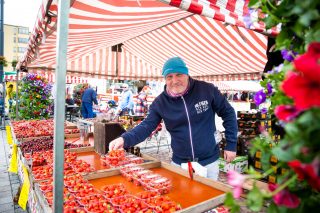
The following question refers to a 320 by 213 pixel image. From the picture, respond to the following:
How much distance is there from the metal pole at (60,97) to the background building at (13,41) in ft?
256

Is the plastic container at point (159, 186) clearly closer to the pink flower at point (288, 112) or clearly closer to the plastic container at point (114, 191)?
the plastic container at point (114, 191)

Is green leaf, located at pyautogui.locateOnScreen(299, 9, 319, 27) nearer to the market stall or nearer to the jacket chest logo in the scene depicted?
the market stall

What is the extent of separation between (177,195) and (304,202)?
154 cm

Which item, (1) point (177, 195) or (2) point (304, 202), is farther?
(1) point (177, 195)

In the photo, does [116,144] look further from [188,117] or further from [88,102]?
[88,102]

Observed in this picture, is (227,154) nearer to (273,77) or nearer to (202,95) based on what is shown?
(202,95)

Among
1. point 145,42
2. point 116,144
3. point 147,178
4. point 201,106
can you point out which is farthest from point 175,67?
point 145,42

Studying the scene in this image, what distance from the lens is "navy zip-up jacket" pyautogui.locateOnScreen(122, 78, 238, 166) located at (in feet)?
8.59

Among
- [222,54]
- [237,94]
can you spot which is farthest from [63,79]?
[237,94]

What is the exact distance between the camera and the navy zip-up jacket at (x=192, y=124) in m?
2.62

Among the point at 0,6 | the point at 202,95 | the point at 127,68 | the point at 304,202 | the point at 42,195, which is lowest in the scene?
the point at 42,195

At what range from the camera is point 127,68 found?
8602 mm

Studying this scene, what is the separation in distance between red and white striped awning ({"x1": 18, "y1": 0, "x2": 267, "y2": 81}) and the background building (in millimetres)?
71550

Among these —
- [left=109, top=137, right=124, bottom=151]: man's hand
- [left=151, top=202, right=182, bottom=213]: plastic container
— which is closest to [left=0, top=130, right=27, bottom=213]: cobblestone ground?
[left=109, top=137, right=124, bottom=151]: man's hand
